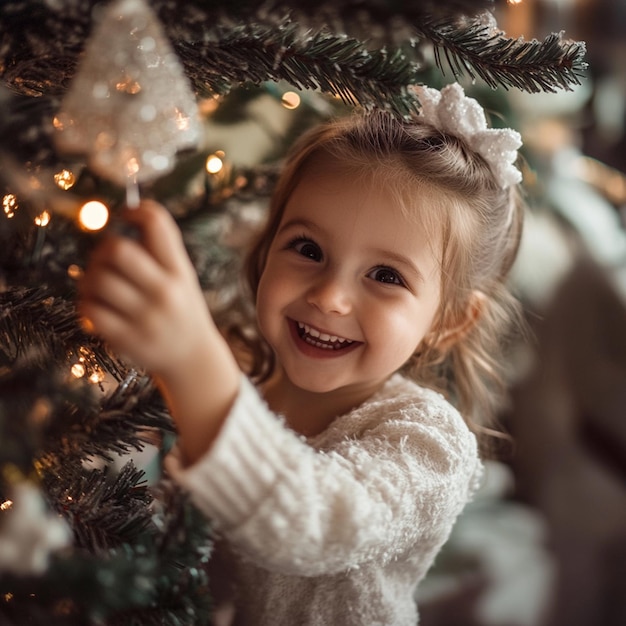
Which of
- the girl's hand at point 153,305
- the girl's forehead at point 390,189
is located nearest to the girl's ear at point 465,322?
the girl's forehead at point 390,189

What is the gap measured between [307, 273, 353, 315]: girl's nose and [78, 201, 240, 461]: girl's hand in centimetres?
29

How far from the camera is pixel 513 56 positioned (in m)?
0.58

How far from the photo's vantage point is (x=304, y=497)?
0.50 metres

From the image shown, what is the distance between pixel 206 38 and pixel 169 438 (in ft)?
1.43

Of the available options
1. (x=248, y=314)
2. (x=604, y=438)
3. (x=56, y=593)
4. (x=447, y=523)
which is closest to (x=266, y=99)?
(x=248, y=314)

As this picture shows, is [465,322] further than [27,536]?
Yes

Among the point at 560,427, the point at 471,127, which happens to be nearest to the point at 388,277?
the point at 471,127

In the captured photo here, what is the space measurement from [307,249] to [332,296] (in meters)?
0.09

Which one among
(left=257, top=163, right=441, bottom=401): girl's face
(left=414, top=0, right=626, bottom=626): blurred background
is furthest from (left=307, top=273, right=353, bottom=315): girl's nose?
(left=414, top=0, right=626, bottom=626): blurred background

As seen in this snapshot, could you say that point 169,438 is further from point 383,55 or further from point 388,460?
point 383,55

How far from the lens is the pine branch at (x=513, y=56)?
0.58m

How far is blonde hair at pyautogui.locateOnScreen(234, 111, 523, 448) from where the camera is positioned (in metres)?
0.77

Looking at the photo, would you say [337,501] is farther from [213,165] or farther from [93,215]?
[213,165]

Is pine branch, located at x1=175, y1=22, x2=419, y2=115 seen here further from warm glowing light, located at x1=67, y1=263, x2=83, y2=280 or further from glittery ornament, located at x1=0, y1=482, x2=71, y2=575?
glittery ornament, located at x1=0, y1=482, x2=71, y2=575
